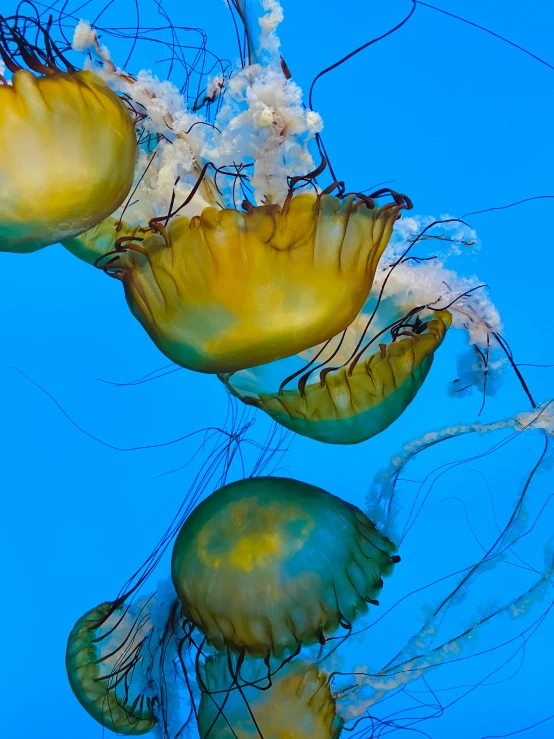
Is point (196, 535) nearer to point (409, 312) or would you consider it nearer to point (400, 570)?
point (409, 312)

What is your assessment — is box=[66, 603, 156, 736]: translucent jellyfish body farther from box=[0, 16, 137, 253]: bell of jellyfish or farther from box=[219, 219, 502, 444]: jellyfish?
box=[0, 16, 137, 253]: bell of jellyfish

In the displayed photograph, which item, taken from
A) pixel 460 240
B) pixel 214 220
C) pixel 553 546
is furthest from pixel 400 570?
pixel 214 220

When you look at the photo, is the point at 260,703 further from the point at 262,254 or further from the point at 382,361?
the point at 262,254

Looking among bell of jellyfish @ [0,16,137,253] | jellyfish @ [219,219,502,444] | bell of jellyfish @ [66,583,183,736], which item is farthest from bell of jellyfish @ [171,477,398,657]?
bell of jellyfish @ [0,16,137,253]

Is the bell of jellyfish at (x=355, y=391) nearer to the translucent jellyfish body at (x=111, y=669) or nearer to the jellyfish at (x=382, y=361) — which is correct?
the jellyfish at (x=382, y=361)

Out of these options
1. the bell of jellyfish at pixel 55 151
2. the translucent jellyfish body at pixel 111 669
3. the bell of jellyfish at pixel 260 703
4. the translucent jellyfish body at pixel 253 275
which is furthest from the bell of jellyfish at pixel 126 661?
the bell of jellyfish at pixel 55 151

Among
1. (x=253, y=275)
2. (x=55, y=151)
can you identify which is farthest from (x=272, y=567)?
(x=55, y=151)
